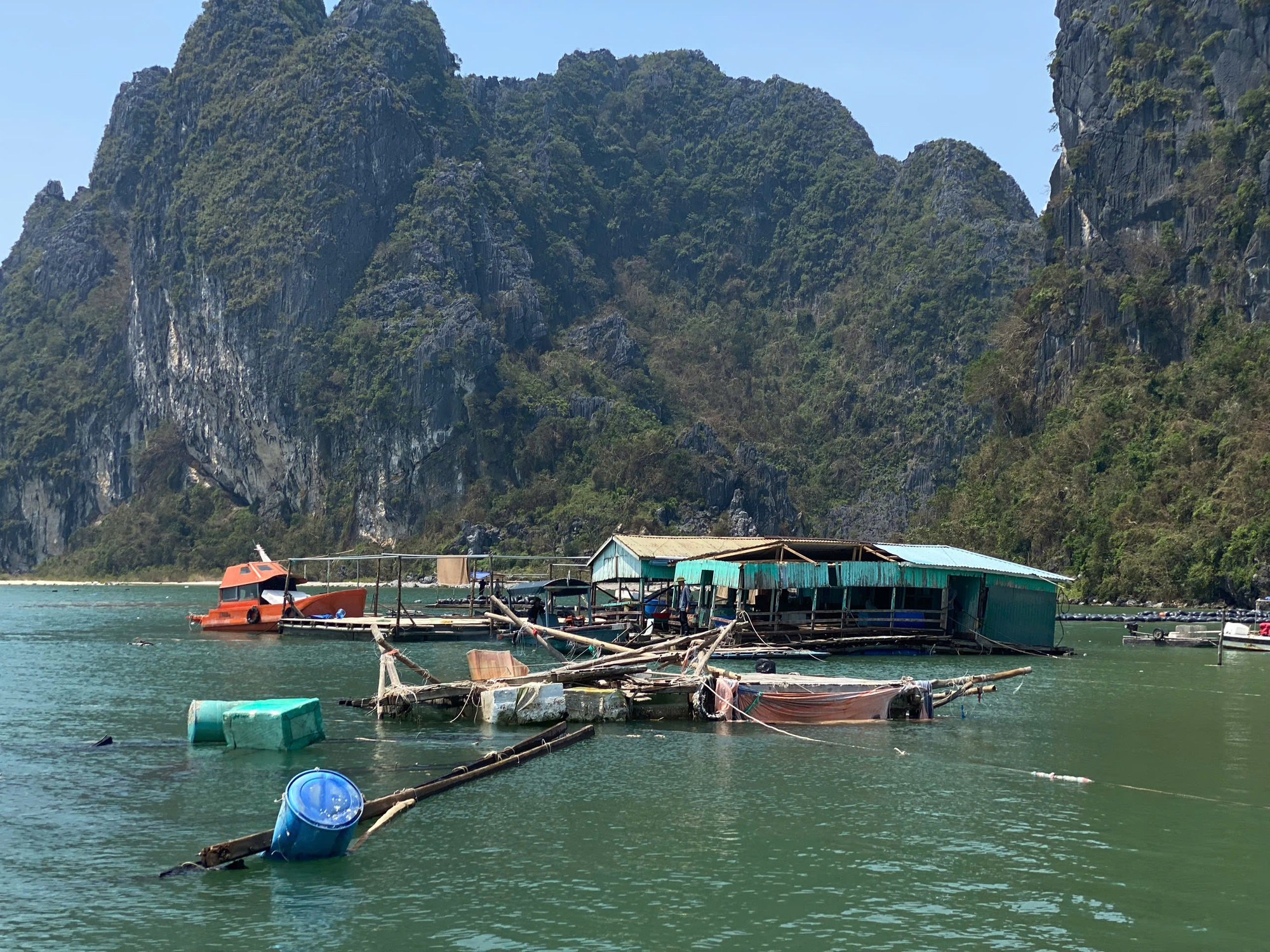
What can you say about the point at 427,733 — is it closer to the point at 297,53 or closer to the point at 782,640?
the point at 782,640

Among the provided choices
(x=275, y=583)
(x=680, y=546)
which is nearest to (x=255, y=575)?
(x=275, y=583)

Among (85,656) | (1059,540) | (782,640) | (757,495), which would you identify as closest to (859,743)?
(782,640)

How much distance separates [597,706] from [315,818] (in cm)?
1191

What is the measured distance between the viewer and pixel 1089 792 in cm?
1994

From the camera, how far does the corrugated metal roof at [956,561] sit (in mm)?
43969

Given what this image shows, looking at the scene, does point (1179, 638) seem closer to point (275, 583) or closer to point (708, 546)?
point (708, 546)

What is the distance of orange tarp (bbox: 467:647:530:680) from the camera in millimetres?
28281

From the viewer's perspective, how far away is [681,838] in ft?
55.0

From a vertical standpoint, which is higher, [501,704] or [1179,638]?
[1179,638]

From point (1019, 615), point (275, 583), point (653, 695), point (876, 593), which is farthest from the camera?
point (275, 583)

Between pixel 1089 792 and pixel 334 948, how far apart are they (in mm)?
12671

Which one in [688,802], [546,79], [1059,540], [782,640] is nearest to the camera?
[688,802]

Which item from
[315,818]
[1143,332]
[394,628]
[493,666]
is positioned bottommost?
[394,628]

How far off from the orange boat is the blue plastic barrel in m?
38.6
